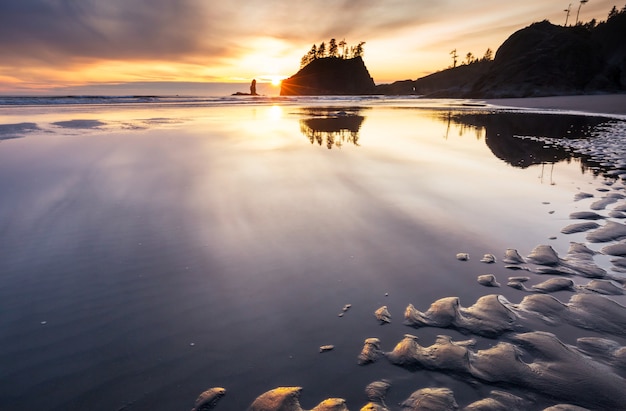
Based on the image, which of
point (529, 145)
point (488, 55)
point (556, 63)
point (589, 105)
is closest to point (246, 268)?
point (529, 145)

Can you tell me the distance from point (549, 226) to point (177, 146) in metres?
10.7

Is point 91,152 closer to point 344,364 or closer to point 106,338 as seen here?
point 106,338

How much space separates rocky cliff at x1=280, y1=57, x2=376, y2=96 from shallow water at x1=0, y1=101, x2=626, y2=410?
489 ft

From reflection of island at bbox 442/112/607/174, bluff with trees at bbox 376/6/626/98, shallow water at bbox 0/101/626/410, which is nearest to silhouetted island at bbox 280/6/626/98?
bluff with trees at bbox 376/6/626/98

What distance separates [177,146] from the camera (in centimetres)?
1131

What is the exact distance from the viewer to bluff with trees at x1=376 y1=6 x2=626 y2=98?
70.9 meters

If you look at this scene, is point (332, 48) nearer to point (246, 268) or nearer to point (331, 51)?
point (331, 51)

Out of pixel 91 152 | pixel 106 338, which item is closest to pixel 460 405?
pixel 106 338

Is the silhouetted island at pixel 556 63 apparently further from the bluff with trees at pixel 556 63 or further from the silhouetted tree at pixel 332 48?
the silhouetted tree at pixel 332 48

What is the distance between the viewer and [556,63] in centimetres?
7612

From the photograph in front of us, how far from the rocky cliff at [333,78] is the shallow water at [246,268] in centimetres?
14895

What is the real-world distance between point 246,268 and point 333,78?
16141 cm

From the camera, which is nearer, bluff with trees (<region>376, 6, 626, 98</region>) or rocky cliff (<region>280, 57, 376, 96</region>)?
bluff with trees (<region>376, 6, 626, 98</region>)

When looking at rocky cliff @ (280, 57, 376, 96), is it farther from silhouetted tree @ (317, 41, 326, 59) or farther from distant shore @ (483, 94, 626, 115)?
distant shore @ (483, 94, 626, 115)
